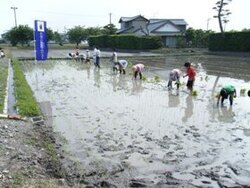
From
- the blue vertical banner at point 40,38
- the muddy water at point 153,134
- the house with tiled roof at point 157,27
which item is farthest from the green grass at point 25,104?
the house with tiled roof at point 157,27

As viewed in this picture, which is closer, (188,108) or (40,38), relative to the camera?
(188,108)

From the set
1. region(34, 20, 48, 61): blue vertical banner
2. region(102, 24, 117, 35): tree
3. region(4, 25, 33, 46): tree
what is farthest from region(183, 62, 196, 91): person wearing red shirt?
region(102, 24, 117, 35): tree

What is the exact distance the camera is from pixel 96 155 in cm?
706

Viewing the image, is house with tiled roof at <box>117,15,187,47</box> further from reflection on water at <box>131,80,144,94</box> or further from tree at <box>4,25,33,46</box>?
reflection on water at <box>131,80,144,94</box>

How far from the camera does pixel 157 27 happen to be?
205 ft

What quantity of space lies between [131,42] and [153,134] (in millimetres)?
43789

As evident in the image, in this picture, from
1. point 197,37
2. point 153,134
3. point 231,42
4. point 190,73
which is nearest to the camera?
point 153,134

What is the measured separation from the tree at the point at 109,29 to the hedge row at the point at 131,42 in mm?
10763

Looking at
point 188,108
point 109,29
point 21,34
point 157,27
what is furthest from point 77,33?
point 188,108

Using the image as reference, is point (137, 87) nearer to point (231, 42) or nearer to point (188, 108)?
point (188, 108)

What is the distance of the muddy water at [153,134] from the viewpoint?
242 inches

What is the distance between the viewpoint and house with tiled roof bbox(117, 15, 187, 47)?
60344 mm

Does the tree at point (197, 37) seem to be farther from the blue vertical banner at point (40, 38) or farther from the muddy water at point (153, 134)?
the muddy water at point (153, 134)

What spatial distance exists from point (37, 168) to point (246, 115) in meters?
6.95
